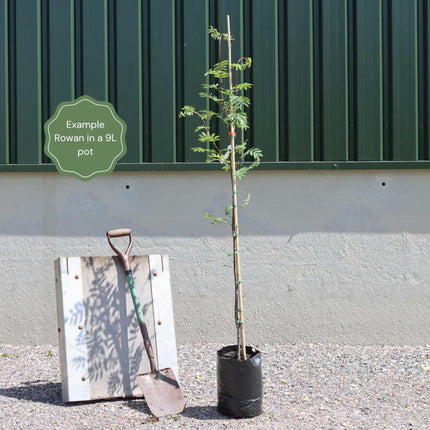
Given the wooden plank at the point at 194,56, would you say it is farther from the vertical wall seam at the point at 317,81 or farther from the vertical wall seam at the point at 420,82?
the vertical wall seam at the point at 420,82

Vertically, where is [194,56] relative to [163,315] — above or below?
above

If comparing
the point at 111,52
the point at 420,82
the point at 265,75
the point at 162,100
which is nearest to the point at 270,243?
the point at 265,75

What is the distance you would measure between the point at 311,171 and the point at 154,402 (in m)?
2.78

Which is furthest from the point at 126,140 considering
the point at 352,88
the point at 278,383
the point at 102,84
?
the point at 278,383

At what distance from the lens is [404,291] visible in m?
5.35

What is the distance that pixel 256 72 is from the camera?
534cm

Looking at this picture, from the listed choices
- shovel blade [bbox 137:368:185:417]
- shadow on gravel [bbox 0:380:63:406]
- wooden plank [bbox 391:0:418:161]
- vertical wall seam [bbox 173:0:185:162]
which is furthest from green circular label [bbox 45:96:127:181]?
wooden plank [bbox 391:0:418:161]

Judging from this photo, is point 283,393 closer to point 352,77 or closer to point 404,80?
point 352,77

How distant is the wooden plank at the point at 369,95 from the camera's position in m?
5.32

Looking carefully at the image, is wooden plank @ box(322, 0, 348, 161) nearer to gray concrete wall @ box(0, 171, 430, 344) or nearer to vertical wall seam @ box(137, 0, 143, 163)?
gray concrete wall @ box(0, 171, 430, 344)

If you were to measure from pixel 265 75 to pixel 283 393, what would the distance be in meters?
3.08

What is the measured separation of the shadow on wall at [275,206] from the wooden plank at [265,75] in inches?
16.4

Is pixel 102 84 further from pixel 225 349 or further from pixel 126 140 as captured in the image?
pixel 225 349

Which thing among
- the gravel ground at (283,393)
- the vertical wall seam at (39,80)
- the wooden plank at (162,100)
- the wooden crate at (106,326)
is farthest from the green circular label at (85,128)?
the gravel ground at (283,393)
